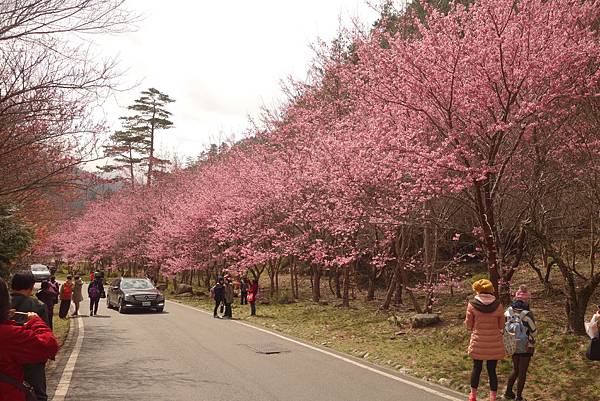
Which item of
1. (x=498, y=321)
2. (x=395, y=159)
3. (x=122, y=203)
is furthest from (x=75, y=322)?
(x=122, y=203)

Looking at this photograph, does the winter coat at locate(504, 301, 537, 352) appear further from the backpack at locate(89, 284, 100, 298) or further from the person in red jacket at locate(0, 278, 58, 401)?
the backpack at locate(89, 284, 100, 298)

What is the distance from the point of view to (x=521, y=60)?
9.46m

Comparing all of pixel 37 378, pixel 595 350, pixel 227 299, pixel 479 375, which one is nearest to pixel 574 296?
pixel 595 350

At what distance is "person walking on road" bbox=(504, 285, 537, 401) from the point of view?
7.04 meters

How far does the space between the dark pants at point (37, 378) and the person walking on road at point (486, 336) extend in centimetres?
533

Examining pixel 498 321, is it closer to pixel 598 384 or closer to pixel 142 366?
pixel 598 384

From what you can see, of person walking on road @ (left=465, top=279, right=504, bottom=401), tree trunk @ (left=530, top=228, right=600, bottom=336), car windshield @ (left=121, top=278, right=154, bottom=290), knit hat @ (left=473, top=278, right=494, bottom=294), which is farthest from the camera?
car windshield @ (left=121, top=278, right=154, bottom=290)

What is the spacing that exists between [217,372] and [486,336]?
4.75 metres

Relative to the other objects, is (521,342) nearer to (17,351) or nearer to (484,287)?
(484,287)

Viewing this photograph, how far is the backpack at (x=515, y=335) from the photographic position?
7.03 metres

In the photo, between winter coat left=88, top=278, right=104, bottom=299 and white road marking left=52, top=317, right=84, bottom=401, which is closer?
white road marking left=52, top=317, right=84, bottom=401

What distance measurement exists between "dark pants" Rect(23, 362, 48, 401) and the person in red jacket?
546 mm

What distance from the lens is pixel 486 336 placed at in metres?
6.71

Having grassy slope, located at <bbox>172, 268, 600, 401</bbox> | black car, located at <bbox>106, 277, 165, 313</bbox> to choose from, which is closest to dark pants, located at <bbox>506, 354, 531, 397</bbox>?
grassy slope, located at <bbox>172, 268, 600, 401</bbox>
